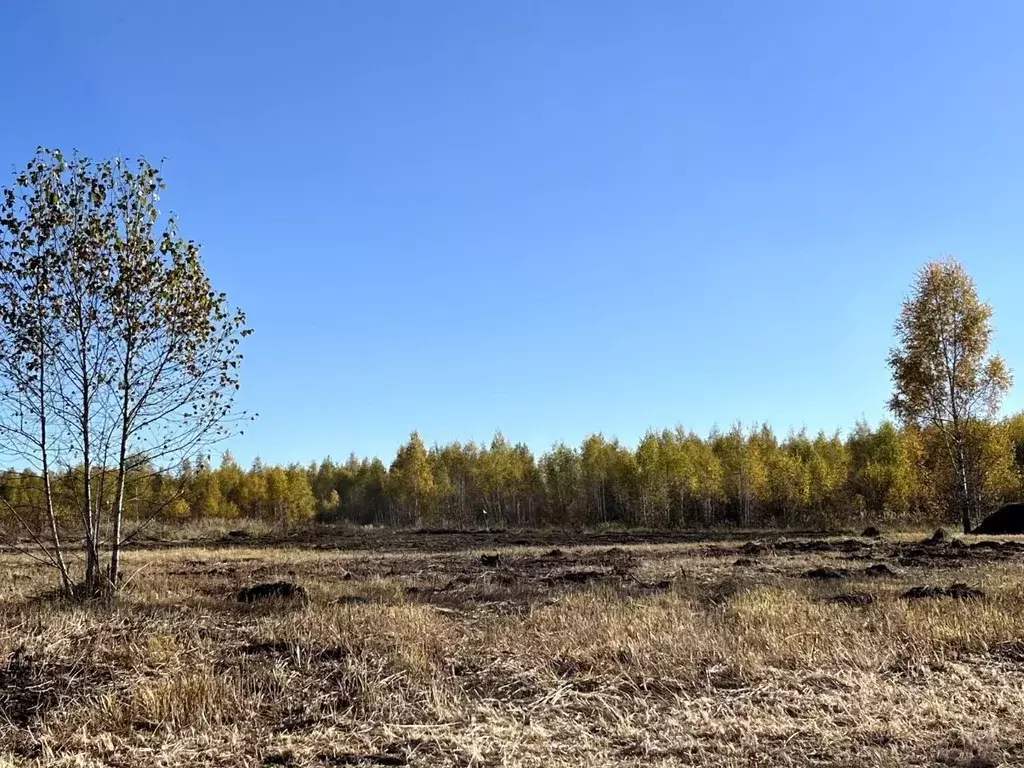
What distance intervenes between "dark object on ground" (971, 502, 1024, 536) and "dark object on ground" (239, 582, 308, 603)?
88.2ft

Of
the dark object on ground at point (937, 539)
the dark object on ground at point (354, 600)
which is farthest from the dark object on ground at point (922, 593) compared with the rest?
the dark object on ground at point (937, 539)

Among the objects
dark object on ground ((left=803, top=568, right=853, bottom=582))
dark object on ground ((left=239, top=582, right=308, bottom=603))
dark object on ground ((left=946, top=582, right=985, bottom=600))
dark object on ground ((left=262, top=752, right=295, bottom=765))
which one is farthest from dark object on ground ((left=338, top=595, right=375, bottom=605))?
dark object on ground ((left=803, top=568, right=853, bottom=582))

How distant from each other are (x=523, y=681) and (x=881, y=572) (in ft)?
36.3

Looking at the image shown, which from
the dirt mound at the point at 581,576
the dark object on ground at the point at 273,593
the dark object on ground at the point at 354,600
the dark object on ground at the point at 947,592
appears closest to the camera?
the dark object on ground at the point at 947,592

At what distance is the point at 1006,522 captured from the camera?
28.8 m

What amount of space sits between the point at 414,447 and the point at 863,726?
3148 inches

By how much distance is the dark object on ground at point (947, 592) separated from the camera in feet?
33.6

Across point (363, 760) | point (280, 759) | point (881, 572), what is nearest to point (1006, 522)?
point (881, 572)

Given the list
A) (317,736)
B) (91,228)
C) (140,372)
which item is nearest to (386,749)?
(317,736)

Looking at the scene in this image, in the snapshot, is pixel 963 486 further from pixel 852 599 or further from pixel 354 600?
pixel 354 600

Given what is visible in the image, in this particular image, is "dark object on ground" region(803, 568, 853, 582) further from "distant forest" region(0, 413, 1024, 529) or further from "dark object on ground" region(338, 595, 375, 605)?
"distant forest" region(0, 413, 1024, 529)

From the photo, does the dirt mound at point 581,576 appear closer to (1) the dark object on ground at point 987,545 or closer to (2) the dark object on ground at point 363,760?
(2) the dark object on ground at point 363,760

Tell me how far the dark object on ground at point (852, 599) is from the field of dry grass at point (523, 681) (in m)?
0.10

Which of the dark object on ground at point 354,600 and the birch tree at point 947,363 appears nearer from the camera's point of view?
the dark object on ground at point 354,600
